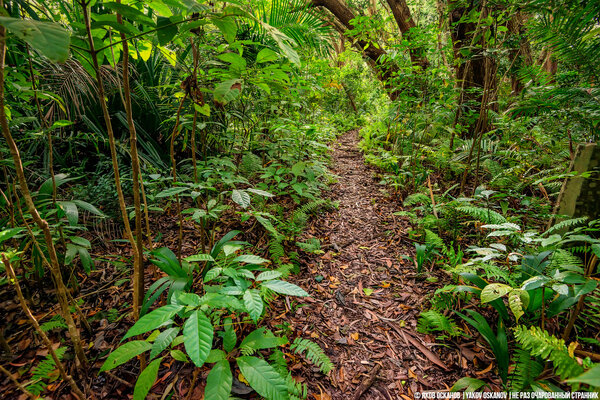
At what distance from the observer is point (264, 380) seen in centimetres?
106

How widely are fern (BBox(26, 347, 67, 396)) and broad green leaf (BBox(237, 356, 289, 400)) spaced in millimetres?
1057

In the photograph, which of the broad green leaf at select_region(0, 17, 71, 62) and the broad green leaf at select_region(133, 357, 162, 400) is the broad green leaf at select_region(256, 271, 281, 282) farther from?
the broad green leaf at select_region(0, 17, 71, 62)

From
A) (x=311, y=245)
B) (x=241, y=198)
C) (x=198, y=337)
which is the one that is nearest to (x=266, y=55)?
(x=241, y=198)

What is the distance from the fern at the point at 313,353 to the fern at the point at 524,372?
3.09 ft

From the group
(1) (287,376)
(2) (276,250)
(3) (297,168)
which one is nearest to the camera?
(1) (287,376)

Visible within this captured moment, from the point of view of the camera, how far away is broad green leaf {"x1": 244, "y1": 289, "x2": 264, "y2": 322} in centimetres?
101

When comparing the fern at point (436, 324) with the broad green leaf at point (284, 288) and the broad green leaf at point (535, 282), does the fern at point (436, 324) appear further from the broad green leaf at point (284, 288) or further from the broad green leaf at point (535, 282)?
the broad green leaf at point (284, 288)

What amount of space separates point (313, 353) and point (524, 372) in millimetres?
1093

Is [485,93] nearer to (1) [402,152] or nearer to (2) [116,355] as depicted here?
(1) [402,152]

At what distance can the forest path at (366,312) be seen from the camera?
4.98 feet

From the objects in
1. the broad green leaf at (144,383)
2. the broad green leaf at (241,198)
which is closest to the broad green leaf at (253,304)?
the broad green leaf at (144,383)

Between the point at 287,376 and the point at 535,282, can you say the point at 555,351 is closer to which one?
the point at 535,282

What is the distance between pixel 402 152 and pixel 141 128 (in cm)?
411

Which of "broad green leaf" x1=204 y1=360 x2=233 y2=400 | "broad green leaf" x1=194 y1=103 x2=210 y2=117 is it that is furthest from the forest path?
"broad green leaf" x1=194 y1=103 x2=210 y2=117
